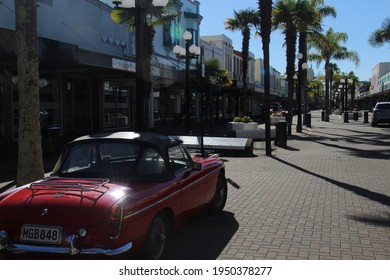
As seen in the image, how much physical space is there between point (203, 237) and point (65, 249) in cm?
220

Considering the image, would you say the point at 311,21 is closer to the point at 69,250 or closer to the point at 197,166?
the point at 197,166

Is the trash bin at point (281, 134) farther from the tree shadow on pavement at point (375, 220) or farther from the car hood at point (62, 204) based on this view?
the car hood at point (62, 204)

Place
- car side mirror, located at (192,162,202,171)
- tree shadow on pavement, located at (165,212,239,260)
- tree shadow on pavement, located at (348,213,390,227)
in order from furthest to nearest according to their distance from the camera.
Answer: tree shadow on pavement, located at (348,213,390,227)
car side mirror, located at (192,162,202,171)
tree shadow on pavement, located at (165,212,239,260)

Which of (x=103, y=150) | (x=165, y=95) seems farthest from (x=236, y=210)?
(x=165, y=95)

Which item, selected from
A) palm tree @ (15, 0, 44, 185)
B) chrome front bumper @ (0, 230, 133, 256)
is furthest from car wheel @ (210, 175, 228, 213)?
palm tree @ (15, 0, 44, 185)

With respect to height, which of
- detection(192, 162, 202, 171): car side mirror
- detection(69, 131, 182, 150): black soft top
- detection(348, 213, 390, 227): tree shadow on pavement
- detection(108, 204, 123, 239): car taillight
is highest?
detection(69, 131, 182, 150): black soft top

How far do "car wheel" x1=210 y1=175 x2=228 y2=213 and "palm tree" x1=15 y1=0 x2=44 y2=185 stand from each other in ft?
9.60

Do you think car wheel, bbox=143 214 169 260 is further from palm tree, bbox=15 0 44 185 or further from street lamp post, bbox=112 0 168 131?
street lamp post, bbox=112 0 168 131

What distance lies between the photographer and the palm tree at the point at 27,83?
6863 mm

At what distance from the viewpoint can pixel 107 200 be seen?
4.02 metres

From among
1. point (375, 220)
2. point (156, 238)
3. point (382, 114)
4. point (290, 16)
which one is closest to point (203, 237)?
point (156, 238)

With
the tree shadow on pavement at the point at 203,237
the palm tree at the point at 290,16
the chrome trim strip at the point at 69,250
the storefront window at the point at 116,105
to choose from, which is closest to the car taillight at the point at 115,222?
the chrome trim strip at the point at 69,250

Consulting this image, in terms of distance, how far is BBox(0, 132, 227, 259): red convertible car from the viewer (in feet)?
12.8

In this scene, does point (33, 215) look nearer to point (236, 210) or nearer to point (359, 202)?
point (236, 210)
